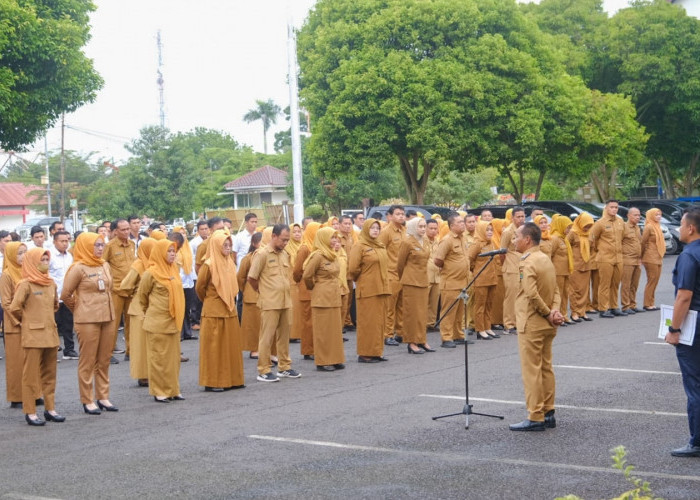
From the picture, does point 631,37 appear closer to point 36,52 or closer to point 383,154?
point 383,154

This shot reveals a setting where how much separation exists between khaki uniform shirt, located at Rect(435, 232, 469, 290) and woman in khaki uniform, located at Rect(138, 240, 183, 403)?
5232mm

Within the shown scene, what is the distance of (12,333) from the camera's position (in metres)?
10.8

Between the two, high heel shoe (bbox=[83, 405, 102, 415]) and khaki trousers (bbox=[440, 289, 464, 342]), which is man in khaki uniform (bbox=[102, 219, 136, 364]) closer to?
high heel shoe (bbox=[83, 405, 102, 415])

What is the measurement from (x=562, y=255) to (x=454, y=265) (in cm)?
256

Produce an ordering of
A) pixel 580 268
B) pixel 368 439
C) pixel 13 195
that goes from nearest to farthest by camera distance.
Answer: pixel 368 439
pixel 580 268
pixel 13 195

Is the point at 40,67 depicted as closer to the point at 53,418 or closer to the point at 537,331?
the point at 53,418

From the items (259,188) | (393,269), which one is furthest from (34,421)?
(259,188)

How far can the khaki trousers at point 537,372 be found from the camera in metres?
8.77

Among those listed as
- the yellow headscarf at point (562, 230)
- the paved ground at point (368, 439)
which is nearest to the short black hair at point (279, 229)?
the paved ground at point (368, 439)

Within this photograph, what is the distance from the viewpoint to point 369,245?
1370 cm

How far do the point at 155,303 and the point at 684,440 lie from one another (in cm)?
589

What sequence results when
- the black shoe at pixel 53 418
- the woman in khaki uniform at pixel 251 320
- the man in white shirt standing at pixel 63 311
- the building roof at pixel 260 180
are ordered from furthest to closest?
the building roof at pixel 260 180
the man in white shirt standing at pixel 63 311
the woman in khaki uniform at pixel 251 320
the black shoe at pixel 53 418

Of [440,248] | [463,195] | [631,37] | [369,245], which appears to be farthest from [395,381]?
[463,195]

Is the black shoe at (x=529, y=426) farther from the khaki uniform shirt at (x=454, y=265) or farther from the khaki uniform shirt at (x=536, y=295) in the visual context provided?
the khaki uniform shirt at (x=454, y=265)
